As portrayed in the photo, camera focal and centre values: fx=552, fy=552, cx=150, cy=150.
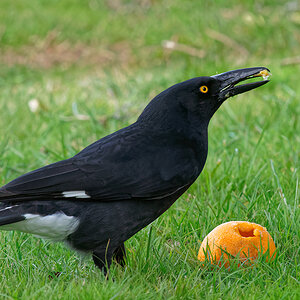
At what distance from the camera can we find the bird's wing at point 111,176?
2791 millimetres

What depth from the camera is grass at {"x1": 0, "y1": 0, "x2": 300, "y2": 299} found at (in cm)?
275

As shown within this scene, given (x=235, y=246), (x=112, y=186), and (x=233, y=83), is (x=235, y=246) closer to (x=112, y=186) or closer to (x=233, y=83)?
(x=112, y=186)

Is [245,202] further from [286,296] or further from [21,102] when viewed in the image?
[21,102]

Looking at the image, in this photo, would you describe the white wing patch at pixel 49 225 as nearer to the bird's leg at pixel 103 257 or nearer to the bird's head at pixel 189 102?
the bird's leg at pixel 103 257

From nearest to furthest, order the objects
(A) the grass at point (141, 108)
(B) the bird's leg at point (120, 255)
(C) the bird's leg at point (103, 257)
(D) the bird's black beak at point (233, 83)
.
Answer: (A) the grass at point (141, 108), (C) the bird's leg at point (103, 257), (B) the bird's leg at point (120, 255), (D) the bird's black beak at point (233, 83)

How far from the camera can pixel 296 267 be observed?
2.77m

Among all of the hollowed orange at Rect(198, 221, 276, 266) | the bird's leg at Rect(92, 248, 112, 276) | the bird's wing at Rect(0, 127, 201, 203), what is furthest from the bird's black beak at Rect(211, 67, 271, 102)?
the bird's leg at Rect(92, 248, 112, 276)

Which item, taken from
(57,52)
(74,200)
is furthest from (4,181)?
(57,52)

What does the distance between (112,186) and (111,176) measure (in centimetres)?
6

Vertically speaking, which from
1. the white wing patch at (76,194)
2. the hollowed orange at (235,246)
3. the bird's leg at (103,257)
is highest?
the white wing patch at (76,194)

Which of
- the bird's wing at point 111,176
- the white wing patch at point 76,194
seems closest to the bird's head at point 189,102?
the bird's wing at point 111,176

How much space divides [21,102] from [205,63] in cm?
233

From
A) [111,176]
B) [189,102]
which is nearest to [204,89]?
[189,102]

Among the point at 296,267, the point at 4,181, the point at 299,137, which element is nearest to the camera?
the point at 296,267
